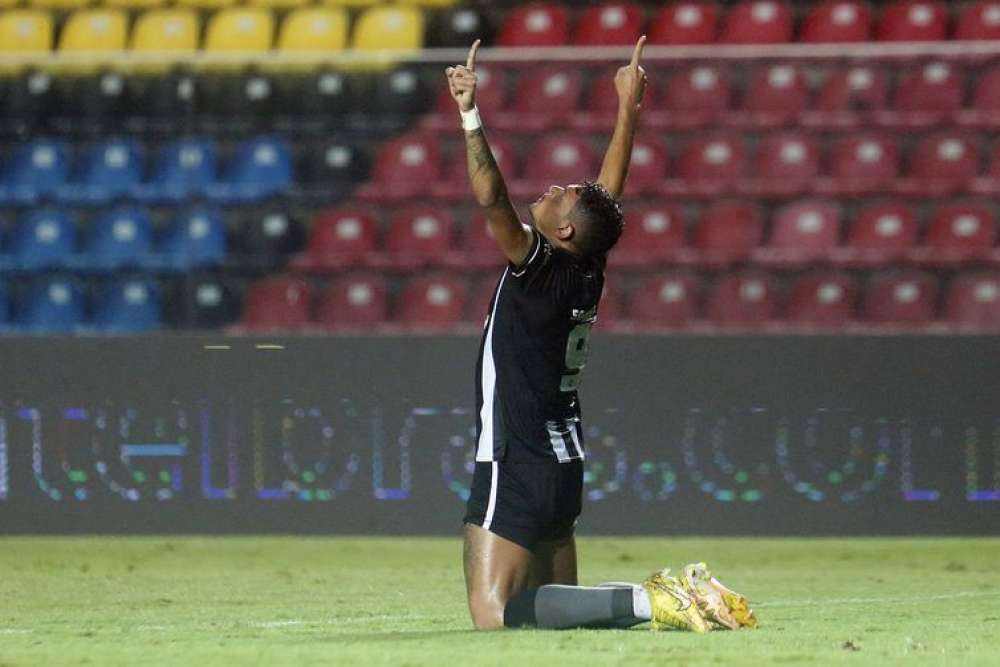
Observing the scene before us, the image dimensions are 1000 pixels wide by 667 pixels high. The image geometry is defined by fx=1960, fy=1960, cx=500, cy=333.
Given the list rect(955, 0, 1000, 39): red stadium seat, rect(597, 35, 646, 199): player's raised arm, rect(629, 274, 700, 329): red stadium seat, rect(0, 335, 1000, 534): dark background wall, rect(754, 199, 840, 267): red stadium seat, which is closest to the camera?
rect(597, 35, 646, 199): player's raised arm

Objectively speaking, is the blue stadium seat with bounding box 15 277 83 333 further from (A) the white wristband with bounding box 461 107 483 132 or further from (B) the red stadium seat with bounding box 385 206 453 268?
(A) the white wristband with bounding box 461 107 483 132

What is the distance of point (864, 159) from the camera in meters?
11.4

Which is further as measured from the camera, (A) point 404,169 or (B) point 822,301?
(A) point 404,169

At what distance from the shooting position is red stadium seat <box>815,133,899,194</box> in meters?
11.4

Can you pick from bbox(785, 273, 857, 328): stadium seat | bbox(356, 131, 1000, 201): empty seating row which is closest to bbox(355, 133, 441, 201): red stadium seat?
bbox(356, 131, 1000, 201): empty seating row

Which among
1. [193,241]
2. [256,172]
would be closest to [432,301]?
[256,172]

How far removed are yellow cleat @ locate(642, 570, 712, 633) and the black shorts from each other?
491 millimetres

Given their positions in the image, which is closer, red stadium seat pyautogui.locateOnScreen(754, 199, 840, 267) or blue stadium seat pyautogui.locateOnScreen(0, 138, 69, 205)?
red stadium seat pyautogui.locateOnScreen(754, 199, 840, 267)

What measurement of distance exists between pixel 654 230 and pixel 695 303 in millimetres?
620

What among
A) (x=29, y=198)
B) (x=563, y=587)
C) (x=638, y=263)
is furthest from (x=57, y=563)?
(x=563, y=587)

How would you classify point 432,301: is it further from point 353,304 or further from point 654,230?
point 654,230

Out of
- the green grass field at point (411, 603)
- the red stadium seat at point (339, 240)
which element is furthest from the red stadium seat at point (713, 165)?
the green grass field at point (411, 603)

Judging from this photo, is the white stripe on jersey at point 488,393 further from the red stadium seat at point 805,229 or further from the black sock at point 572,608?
the red stadium seat at point 805,229

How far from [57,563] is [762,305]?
4010 millimetres
